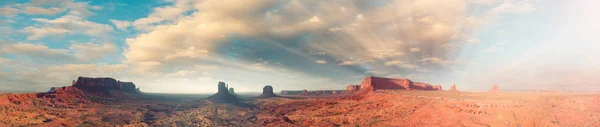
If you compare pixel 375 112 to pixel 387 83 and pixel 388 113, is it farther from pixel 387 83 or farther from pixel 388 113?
pixel 387 83

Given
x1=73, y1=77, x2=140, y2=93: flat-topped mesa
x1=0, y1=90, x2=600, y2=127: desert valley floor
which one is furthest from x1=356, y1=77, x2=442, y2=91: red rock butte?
x1=73, y1=77, x2=140, y2=93: flat-topped mesa

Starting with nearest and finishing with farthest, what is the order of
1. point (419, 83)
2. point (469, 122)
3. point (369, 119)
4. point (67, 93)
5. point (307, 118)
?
point (469, 122), point (369, 119), point (307, 118), point (67, 93), point (419, 83)

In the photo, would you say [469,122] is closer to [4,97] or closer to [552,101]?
[552,101]

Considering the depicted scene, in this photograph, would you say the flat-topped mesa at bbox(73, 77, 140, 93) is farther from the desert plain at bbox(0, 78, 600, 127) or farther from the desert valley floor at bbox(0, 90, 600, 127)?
the desert valley floor at bbox(0, 90, 600, 127)

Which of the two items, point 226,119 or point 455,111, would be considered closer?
point 455,111

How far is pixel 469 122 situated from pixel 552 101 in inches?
482

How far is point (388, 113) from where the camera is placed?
5044 centimetres

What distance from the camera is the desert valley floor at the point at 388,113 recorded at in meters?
34.1

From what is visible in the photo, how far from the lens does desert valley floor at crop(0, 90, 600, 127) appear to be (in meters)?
34.1

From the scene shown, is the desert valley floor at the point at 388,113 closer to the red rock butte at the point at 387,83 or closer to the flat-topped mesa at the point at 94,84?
the flat-topped mesa at the point at 94,84

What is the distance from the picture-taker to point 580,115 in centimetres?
3206

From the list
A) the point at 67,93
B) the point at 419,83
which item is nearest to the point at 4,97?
the point at 67,93

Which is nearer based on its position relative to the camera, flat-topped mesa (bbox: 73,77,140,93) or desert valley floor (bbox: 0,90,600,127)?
desert valley floor (bbox: 0,90,600,127)

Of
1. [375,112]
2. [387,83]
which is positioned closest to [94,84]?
[375,112]
